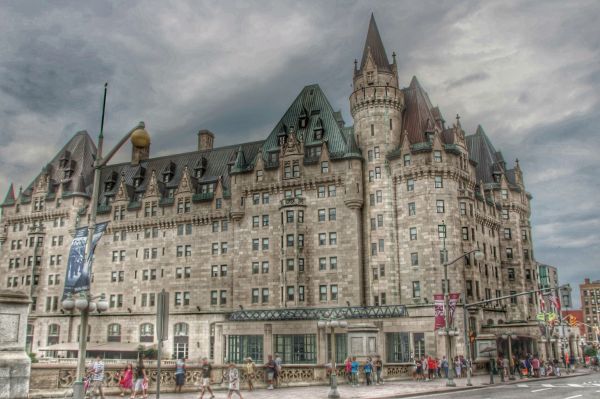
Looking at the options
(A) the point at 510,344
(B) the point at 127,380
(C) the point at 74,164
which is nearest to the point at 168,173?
(C) the point at 74,164

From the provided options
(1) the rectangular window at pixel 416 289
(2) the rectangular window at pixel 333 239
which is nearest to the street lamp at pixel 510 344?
(1) the rectangular window at pixel 416 289

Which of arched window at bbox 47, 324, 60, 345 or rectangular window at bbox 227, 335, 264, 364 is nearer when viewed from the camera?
rectangular window at bbox 227, 335, 264, 364

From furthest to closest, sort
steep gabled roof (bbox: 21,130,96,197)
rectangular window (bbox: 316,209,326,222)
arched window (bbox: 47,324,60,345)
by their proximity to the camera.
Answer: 1. steep gabled roof (bbox: 21,130,96,197)
2. arched window (bbox: 47,324,60,345)
3. rectangular window (bbox: 316,209,326,222)

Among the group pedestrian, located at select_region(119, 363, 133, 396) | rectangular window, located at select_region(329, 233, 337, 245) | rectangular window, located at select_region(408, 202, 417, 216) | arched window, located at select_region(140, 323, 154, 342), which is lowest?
pedestrian, located at select_region(119, 363, 133, 396)

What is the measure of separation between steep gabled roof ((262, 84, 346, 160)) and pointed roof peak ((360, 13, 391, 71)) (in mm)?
7160

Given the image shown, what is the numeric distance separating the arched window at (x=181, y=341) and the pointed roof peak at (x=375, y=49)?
38.8 meters

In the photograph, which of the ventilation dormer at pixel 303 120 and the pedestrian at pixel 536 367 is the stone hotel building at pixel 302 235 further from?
the pedestrian at pixel 536 367

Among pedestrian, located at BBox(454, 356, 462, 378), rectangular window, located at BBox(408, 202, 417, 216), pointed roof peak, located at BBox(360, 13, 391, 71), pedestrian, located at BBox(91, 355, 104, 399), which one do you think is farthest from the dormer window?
pedestrian, located at BBox(91, 355, 104, 399)

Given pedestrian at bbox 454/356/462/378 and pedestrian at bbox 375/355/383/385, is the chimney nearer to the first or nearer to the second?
pedestrian at bbox 454/356/462/378

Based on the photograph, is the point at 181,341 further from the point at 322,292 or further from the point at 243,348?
the point at 322,292

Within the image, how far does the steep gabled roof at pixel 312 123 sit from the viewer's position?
71.2 metres

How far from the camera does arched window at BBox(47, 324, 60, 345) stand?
80562mm

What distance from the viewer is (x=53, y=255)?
83.6 m

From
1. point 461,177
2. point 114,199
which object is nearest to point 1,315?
point 461,177
